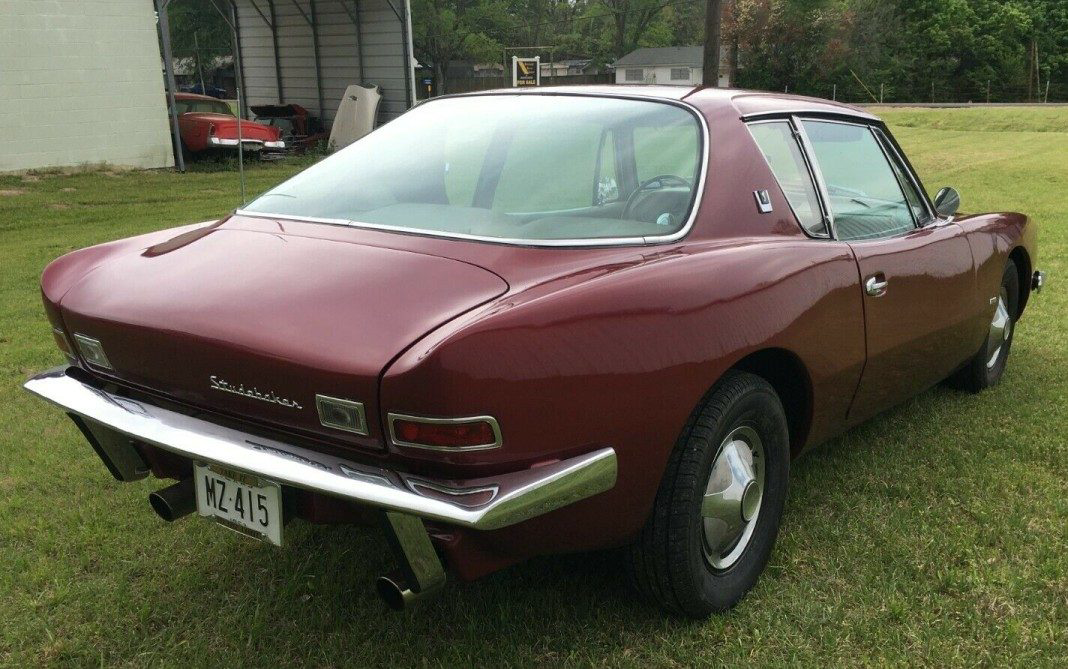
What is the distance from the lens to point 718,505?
2.48 metres

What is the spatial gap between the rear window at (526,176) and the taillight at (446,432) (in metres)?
0.65

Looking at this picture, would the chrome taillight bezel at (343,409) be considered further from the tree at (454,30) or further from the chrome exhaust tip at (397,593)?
the tree at (454,30)


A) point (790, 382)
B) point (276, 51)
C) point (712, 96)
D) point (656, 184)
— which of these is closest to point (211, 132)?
point (276, 51)

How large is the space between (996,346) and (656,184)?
8.38 feet

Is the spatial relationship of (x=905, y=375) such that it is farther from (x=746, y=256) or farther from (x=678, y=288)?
(x=678, y=288)

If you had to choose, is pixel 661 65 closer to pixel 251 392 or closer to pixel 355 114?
pixel 355 114

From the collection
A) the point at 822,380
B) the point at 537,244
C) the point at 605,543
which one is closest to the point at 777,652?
the point at 605,543

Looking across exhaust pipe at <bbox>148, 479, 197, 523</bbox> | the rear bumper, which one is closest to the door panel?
exhaust pipe at <bbox>148, 479, 197, 523</bbox>

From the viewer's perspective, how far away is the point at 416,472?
1957mm

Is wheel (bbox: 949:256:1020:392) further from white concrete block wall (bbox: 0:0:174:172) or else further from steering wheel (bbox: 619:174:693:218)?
white concrete block wall (bbox: 0:0:174:172)

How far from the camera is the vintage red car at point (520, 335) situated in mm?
1937

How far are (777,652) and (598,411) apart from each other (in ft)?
2.90

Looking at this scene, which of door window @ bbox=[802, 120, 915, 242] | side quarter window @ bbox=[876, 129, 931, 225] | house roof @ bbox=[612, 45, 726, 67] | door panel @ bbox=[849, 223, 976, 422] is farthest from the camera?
house roof @ bbox=[612, 45, 726, 67]

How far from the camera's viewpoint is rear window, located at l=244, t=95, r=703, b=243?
256 centimetres
